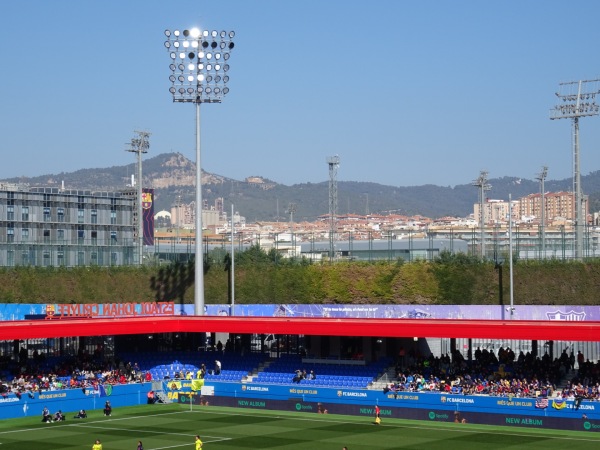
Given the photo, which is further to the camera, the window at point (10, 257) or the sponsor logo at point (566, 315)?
the window at point (10, 257)

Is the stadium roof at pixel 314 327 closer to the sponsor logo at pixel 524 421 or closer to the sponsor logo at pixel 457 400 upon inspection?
the sponsor logo at pixel 457 400

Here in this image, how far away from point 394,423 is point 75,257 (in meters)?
72.2

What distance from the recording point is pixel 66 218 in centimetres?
14538

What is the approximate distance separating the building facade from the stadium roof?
51.9 m

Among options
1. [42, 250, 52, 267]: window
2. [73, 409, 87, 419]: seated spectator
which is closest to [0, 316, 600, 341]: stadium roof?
[73, 409, 87, 419]: seated spectator

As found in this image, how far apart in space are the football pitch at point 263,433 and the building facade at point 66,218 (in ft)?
202

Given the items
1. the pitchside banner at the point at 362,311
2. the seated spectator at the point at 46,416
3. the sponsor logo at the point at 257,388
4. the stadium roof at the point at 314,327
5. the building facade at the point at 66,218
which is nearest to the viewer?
the seated spectator at the point at 46,416

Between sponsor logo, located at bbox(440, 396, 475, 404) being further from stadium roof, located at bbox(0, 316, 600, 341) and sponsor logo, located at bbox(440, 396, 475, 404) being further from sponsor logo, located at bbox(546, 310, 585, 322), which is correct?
sponsor logo, located at bbox(546, 310, 585, 322)

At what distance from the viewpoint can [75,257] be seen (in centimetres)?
11875

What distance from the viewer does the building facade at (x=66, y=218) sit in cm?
12594

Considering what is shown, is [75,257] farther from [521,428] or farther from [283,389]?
[521,428]

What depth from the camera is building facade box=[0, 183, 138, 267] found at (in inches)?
4958

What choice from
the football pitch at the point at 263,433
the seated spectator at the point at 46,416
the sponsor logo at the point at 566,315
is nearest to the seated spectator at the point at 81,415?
the football pitch at the point at 263,433

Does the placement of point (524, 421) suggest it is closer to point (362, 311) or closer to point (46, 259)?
point (362, 311)
